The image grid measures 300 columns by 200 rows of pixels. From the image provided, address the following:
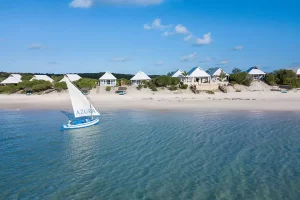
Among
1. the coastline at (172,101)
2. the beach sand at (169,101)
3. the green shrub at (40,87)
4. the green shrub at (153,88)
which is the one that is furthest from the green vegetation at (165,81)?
the green shrub at (40,87)

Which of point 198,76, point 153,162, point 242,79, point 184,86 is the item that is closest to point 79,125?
point 153,162

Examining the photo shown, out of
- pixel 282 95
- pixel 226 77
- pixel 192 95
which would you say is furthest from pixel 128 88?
pixel 282 95

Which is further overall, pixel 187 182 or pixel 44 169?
pixel 44 169

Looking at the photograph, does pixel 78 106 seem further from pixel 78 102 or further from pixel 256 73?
pixel 256 73

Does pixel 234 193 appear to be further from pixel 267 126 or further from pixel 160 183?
A: pixel 267 126

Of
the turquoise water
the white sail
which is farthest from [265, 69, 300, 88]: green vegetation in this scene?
the white sail

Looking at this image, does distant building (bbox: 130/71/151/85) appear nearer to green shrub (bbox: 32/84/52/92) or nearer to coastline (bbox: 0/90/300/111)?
coastline (bbox: 0/90/300/111)
